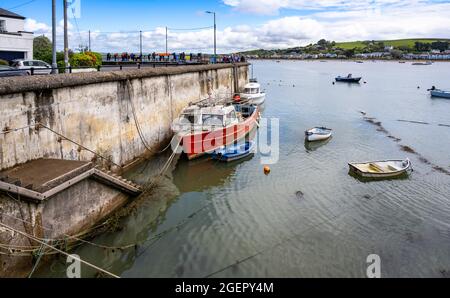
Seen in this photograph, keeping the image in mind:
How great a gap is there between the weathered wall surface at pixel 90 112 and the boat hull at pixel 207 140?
2.50 meters

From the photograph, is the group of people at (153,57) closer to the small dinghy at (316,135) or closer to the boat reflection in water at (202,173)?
the small dinghy at (316,135)

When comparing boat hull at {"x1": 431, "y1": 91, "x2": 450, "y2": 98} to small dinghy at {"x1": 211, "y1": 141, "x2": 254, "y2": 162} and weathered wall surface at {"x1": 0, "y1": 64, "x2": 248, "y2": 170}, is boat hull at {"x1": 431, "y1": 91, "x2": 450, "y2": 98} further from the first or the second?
small dinghy at {"x1": 211, "y1": 141, "x2": 254, "y2": 162}

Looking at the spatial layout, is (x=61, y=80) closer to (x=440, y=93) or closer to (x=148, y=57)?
(x=148, y=57)

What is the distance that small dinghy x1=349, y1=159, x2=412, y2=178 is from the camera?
Answer: 64.2 ft

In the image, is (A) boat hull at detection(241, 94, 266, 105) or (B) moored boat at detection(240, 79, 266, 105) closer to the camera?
(A) boat hull at detection(241, 94, 266, 105)

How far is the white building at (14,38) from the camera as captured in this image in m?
34.3

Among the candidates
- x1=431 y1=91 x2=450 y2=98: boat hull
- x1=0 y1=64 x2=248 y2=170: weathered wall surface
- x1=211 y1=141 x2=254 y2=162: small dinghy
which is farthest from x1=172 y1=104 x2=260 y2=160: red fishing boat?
x1=431 y1=91 x2=450 y2=98: boat hull

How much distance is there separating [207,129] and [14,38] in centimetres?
2364

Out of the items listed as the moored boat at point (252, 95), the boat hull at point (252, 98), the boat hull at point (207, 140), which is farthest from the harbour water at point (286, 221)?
the moored boat at point (252, 95)

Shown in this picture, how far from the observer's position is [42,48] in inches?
1635

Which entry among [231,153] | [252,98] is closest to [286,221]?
[231,153]

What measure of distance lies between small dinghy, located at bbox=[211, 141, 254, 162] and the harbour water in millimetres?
472

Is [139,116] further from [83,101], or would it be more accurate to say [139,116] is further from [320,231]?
[320,231]

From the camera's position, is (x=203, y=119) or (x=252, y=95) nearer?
(x=203, y=119)
